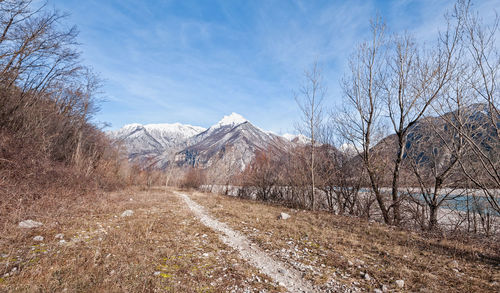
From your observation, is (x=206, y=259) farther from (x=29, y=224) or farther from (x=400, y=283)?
(x=29, y=224)

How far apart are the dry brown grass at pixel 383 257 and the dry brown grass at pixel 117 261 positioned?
1.58 meters

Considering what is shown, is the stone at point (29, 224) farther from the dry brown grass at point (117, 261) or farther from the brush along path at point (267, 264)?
the brush along path at point (267, 264)

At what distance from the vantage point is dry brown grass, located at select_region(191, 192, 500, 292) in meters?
4.24

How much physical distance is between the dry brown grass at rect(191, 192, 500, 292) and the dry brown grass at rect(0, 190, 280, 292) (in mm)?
1579

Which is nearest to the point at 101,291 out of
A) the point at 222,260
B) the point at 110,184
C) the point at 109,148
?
the point at 222,260

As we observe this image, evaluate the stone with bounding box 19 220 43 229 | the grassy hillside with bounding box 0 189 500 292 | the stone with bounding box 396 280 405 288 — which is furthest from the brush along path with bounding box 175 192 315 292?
the stone with bounding box 19 220 43 229

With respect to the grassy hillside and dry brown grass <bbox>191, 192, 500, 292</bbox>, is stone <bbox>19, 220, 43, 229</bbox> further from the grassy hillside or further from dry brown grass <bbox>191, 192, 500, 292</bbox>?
dry brown grass <bbox>191, 192, 500, 292</bbox>

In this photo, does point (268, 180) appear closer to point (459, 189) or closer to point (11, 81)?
point (459, 189)

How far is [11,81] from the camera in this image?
10977 mm

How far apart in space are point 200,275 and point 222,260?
3.12 feet

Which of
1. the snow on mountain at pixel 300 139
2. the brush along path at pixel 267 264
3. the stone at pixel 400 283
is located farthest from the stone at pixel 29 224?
the snow on mountain at pixel 300 139

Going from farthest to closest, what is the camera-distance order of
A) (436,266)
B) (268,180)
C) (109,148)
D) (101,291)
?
(109,148) < (268,180) < (436,266) < (101,291)

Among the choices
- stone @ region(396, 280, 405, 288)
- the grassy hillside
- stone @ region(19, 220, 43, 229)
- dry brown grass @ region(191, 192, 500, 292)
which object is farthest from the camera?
stone @ region(19, 220, 43, 229)

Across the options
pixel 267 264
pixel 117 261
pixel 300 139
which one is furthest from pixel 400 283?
pixel 300 139
